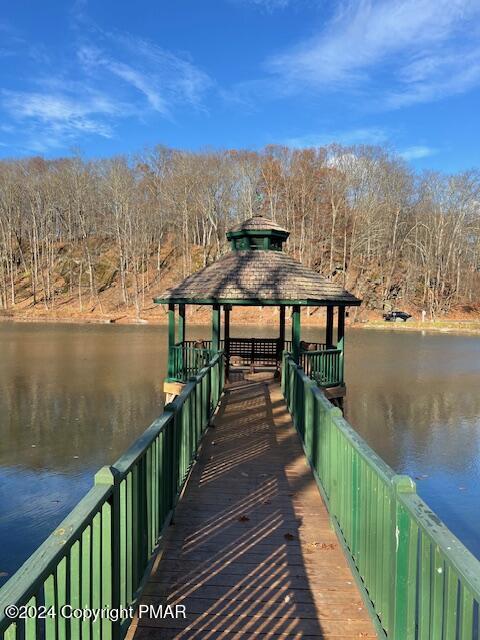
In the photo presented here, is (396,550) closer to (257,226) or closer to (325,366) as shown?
(325,366)

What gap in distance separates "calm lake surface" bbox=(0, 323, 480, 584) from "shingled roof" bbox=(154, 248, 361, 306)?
12.9ft

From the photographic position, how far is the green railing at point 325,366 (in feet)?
36.8

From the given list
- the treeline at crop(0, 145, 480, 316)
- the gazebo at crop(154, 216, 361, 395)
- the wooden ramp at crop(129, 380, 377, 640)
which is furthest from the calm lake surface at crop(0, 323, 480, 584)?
the treeline at crop(0, 145, 480, 316)

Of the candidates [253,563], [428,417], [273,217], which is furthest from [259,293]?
[273,217]

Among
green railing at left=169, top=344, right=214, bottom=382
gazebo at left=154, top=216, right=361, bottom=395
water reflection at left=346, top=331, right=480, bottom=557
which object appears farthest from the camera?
green railing at left=169, top=344, right=214, bottom=382

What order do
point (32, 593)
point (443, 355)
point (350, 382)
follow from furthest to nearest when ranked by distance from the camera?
1. point (443, 355)
2. point (350, 382)
3. point (32, 593)

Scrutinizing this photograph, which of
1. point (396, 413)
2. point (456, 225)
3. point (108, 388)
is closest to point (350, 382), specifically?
point (396, 413)

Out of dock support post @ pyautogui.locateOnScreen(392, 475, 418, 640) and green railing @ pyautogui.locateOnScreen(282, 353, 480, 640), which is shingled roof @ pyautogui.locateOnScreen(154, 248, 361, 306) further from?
dock support post @ pyautogui.locateOnScreen(392, 475, 418, 640)

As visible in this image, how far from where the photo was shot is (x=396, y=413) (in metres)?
16.3

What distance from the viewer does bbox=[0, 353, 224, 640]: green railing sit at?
1.77 meters

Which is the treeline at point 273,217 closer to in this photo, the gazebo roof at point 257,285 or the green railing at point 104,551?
the gazebo roof at point 257,285

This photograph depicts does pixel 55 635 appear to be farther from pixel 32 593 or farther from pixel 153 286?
pixel 153 286

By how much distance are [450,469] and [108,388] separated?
12.1m

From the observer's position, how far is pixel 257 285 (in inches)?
484
